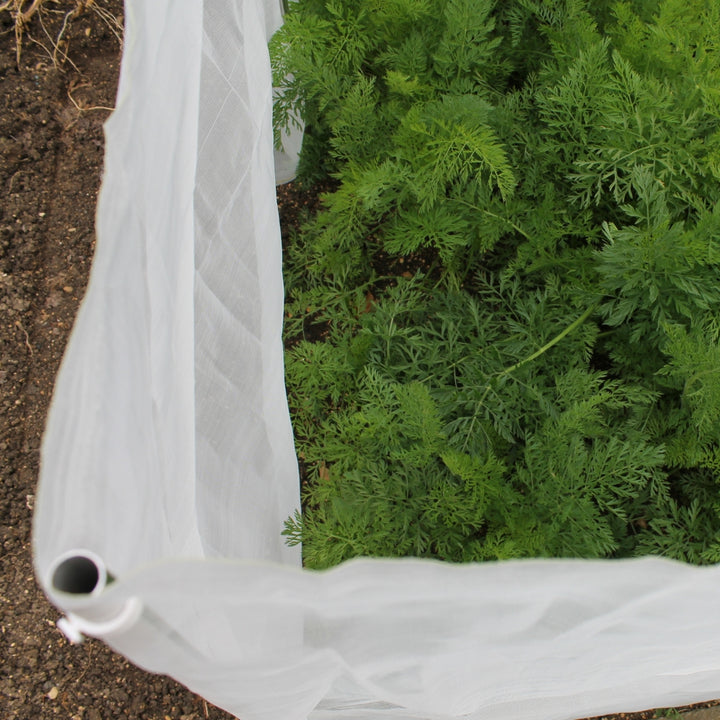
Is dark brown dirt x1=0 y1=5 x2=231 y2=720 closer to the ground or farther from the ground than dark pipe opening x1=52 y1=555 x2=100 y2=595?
closer to the ground

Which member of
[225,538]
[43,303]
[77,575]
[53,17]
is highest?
[53,17]

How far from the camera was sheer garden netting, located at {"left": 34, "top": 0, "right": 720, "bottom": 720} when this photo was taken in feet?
2.37

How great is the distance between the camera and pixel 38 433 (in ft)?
5.98

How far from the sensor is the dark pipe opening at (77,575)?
27.0 inches

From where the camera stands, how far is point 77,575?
2.35 ft

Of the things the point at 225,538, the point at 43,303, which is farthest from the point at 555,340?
the point at 43,303

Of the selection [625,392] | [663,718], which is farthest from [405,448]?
[663,718]

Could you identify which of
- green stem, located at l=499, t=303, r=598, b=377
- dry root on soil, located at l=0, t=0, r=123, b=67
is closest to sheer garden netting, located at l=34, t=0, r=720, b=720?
green stem, located at l=499, t=303, r=598, b=377

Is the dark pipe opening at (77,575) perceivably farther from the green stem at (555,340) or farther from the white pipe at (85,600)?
the green stem at (555,340)

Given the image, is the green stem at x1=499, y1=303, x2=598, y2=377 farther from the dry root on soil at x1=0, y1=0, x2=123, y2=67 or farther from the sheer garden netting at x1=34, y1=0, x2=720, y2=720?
the dry root on soil at x1=0, y1=0, x2=123, y2=67

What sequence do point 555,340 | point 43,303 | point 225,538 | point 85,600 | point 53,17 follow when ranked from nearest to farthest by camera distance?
point 85,600 → point 225,538 → point 555,340 → point 43,303 → point 53,17

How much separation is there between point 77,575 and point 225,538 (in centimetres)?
45

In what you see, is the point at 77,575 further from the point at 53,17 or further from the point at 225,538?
the point at 53,17

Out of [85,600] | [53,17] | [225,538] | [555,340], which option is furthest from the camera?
[53,17]
